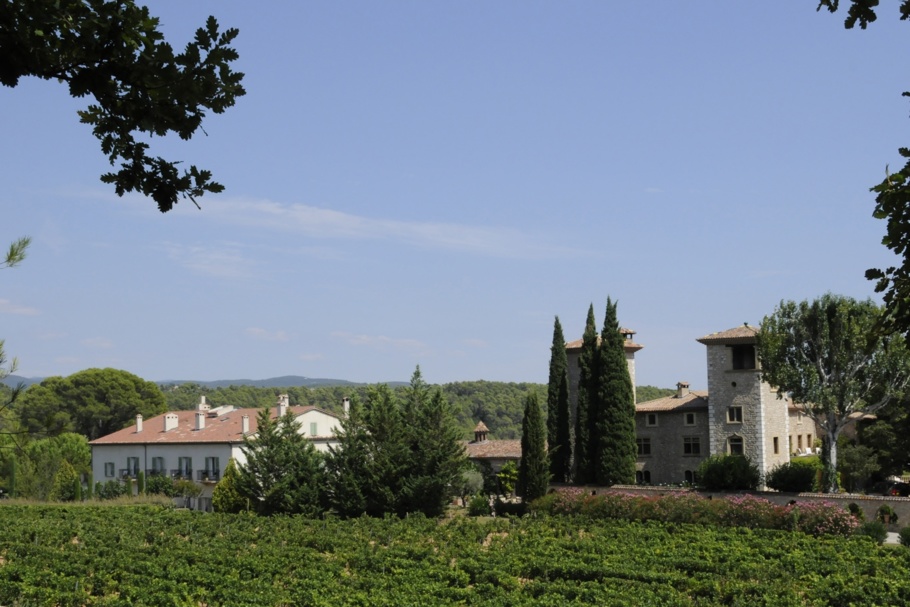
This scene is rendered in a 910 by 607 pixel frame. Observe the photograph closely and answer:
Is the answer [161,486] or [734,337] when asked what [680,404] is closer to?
[734,337]

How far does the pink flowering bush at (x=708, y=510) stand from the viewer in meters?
31.4

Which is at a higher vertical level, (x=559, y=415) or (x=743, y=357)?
(x=743, y=357)

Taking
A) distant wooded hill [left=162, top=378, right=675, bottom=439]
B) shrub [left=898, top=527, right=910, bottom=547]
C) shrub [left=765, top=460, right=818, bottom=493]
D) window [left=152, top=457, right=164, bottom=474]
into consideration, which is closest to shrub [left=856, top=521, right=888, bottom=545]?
shrub [left=898, top=527, right=910, bottom=547]

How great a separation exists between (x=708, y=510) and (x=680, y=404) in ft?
41.8

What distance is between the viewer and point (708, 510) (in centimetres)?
3397

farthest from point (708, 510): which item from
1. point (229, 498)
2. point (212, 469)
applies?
point (212, 469)

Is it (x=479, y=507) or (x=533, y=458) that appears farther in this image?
(x=533, y=458)

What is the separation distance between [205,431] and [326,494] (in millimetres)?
16642

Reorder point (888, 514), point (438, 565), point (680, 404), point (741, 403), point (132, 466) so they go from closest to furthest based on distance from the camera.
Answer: point (438, 565) → point (888, 514) → point (741, 403) → point (680, 404) → point (132, 466)

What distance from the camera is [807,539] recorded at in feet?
95.3

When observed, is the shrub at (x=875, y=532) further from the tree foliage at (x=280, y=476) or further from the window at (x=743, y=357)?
the tree foliage at (x=280, y=476)

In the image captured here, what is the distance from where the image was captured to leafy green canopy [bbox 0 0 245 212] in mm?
4332

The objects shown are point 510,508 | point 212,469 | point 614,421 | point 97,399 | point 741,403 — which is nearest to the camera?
point 510,508

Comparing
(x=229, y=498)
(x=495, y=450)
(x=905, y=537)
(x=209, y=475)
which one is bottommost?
(x=905, y=537)
